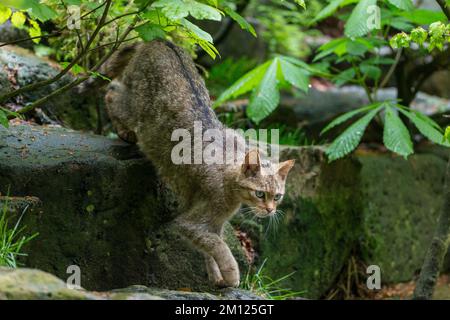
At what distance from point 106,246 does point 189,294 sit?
4.39 feet

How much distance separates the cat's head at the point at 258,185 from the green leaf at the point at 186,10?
4.66 ft

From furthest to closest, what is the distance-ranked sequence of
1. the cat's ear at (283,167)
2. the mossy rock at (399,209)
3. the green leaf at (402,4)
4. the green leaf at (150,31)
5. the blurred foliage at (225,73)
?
the blurred foliage at (225,73)
the mossy rock at (399,209)
the green leaf at (402,4)
the cat's ear at (283,167)
the green leaf at (150,31)

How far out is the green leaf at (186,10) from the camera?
3842mm

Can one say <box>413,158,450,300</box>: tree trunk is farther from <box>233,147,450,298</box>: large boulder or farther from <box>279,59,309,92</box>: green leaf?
<box>279,59,309,92</box>: green leaf

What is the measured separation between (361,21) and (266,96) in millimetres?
1200

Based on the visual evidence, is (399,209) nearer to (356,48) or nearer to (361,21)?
(356,48)

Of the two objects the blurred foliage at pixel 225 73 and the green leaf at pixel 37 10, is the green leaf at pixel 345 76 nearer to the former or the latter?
the blurred foliage at pixel 225 73

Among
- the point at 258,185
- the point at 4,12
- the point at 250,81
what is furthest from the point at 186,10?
the point at 250,81

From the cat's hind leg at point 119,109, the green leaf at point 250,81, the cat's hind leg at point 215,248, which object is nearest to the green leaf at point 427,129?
the green leaf at point 250,81

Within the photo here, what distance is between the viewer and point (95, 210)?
540 cm

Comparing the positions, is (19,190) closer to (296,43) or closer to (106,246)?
(106,246)

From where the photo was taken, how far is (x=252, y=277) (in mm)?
6215

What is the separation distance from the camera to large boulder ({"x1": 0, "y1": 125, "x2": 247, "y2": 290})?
5.11 metres

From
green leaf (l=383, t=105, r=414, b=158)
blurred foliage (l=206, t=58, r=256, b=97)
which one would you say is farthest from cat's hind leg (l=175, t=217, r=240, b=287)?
blurred foliage (l=206, t=58, r=256, b=97)
